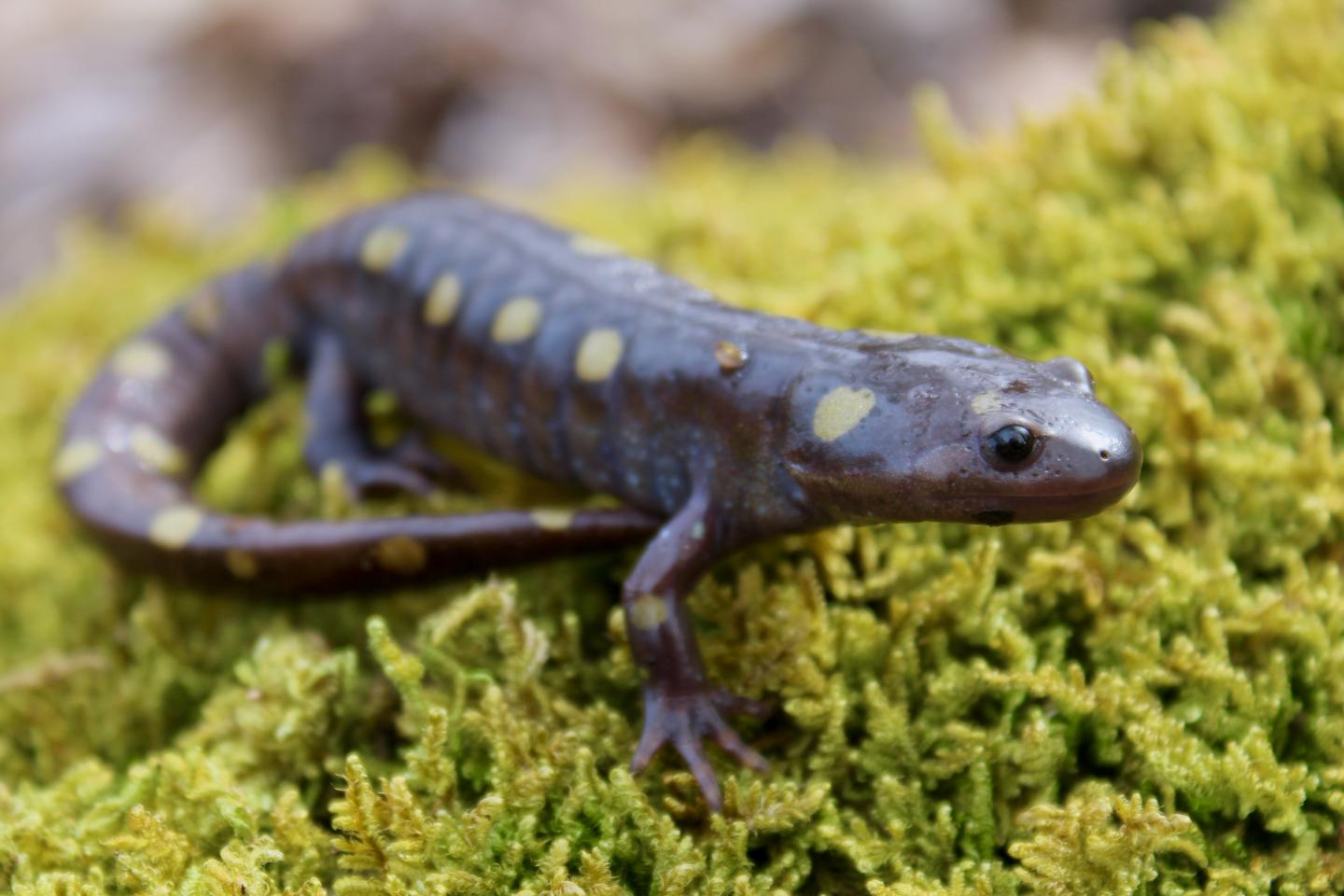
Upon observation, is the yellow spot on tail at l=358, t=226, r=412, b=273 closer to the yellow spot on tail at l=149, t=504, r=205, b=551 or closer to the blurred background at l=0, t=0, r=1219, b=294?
the yellow spot on tail at l=149, t=504, r=205, b=551

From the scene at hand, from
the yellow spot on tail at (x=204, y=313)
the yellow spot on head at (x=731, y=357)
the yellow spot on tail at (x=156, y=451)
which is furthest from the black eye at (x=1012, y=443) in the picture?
the yellow spot on tail at (x=204, y=313)

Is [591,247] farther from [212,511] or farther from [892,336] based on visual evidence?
[212,511]

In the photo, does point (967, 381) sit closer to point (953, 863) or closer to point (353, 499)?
point (953, 863)

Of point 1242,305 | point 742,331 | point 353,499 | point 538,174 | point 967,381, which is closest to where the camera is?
point 967,381

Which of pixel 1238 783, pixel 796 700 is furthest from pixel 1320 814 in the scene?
pixel 796 700

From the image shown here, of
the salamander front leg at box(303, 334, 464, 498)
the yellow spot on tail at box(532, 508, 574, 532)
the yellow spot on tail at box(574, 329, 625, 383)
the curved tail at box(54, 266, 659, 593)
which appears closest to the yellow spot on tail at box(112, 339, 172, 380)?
the curved tail at box(54, 266, 659, 593)

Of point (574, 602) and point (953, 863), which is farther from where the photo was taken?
point (574, 602)

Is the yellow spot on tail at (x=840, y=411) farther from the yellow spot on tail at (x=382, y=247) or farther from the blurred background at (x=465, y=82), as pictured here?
the blurred background at (x=465, y=82)
